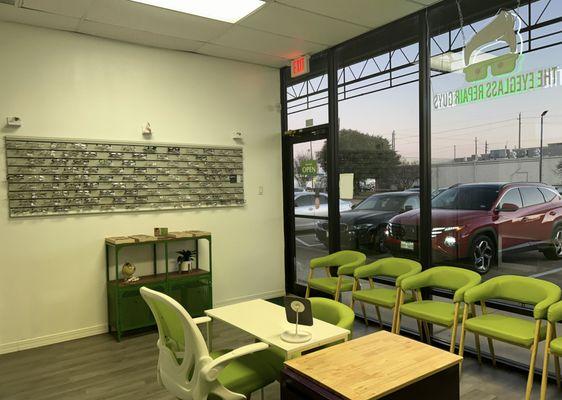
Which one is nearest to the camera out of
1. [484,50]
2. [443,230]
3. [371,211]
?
[484,50]

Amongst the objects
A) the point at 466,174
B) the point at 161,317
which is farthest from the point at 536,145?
the point at 161,317

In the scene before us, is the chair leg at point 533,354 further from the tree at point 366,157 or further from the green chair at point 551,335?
the tree at point 366,157

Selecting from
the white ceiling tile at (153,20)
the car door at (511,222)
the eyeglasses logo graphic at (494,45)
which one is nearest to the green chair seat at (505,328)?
the car door at (511,222)

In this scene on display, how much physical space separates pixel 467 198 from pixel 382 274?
3.67ft

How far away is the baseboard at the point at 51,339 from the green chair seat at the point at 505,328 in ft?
11.9

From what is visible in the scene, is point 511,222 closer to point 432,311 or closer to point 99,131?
point 432,311

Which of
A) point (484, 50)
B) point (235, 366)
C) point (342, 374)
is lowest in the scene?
point (235, 366)

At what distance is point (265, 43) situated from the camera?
4.69 meters

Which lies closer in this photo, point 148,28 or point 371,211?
point 148,28

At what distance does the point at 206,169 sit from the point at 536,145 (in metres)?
3.46

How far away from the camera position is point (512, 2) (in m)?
3.31

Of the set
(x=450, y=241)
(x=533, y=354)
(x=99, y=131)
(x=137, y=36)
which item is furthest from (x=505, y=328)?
(x=137, y=36)

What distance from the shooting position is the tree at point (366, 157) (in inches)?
175

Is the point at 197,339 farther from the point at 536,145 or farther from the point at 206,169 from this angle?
the point at 206,169
